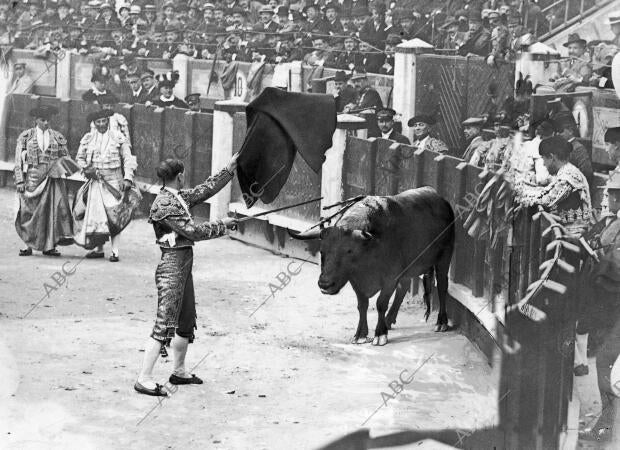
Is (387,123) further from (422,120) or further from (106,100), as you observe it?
(106,100)

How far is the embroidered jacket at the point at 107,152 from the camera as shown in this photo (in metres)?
13.5

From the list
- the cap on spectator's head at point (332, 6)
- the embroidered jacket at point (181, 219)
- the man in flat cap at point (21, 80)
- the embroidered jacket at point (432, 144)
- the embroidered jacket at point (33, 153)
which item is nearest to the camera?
the embroidered jacket at point (181, 219)

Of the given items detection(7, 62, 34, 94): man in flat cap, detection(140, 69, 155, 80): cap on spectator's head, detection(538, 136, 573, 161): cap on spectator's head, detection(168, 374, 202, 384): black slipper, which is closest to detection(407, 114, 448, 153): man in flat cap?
detection(538, 136, 573, 161): cap on spectator's head

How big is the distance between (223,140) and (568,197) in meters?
7.40

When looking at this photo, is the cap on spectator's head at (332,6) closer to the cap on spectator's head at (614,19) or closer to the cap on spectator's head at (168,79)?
the cap on spectator's head at (168,79)

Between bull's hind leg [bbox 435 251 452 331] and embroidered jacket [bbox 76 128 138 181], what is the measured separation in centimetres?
364

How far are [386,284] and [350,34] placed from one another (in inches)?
218

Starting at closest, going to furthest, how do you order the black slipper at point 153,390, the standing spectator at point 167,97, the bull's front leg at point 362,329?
the black slipper at point 153,390 → the bull's front leg at point 362,329 → the standing spectator at point 167,97

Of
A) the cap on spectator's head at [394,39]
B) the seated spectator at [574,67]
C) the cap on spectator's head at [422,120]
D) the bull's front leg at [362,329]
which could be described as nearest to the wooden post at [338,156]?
the cap on spectator's head at [422,120]

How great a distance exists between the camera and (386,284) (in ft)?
35.7

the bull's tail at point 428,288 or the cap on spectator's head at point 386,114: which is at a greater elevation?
the cap on spectator's head at point 386,114

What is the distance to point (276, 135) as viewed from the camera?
10.1 meters

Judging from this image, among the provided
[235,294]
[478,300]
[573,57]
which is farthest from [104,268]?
[573,57]

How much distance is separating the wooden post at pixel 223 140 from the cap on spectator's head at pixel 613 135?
734 centimetres
